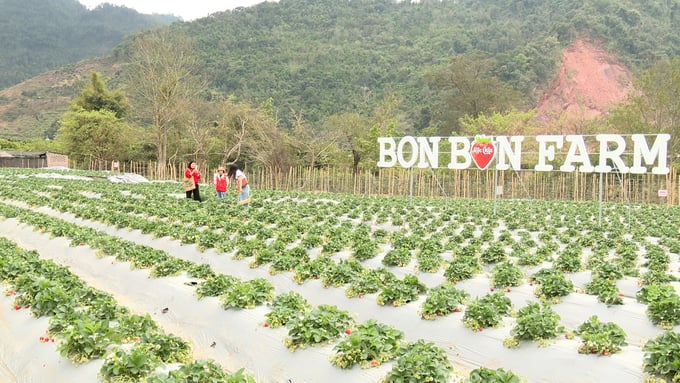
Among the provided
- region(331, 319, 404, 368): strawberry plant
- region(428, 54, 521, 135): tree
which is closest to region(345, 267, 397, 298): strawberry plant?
region(331, 319, 404, 368): strawberry plant

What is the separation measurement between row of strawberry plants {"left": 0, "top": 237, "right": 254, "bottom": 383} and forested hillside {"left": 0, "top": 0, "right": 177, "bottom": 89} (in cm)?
12262

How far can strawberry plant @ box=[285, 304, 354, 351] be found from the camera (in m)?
6.39

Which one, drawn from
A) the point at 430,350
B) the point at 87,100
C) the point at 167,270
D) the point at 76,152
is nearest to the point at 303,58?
the point at 87,100

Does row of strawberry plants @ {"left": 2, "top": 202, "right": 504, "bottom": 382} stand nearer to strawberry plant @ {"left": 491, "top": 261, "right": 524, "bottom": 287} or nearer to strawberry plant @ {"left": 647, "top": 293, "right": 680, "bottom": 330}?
strawberry plant @ {"left": 647, "top": 293, "right": 680, "bottom": 330}

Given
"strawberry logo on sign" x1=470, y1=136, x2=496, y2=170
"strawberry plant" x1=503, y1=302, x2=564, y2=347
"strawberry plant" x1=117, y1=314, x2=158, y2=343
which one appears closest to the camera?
"strawberry plant" x1=503, y1=302, x2=564, y2=347

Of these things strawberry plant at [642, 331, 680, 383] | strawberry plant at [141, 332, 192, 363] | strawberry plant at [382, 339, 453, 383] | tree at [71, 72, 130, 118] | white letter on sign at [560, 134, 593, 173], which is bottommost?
strawberry plant at [141, 332, 192, 363]

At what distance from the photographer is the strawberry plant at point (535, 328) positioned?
20.5 feet

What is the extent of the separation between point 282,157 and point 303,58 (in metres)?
37.3

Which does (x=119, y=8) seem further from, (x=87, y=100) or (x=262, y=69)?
(x=87, y=100)

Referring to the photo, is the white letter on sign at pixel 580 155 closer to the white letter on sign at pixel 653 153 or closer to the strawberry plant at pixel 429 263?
the white letter on sign at pixel 653 153

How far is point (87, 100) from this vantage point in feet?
186

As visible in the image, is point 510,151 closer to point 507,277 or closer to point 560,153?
point 560,153

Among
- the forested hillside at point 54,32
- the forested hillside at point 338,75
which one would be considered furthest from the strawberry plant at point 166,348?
the forested hillside at point 54,32

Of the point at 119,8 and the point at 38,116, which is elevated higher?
the point at 119,8
